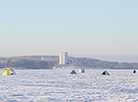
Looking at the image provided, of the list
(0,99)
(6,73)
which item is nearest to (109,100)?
(0,99)

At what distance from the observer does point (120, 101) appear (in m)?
19.0

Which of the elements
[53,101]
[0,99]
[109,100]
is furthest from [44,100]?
[109,100]

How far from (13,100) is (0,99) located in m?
0.79

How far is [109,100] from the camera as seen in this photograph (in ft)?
63.5

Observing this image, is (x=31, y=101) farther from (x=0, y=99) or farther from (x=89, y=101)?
(x=89, y=101)

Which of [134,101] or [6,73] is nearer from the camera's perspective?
[134,101]

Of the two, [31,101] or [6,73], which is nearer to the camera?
[31,101]

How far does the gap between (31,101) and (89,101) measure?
312cm

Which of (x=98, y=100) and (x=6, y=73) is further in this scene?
(x=6, y=73)

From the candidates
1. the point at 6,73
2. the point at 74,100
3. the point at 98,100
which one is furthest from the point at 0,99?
the point at 6,73

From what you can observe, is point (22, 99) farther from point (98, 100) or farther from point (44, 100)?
point (98, 100)

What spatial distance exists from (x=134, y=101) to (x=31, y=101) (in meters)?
5.63

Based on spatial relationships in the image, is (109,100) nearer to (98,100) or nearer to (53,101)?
(98,100)

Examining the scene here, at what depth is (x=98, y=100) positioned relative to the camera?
19.3 metres
